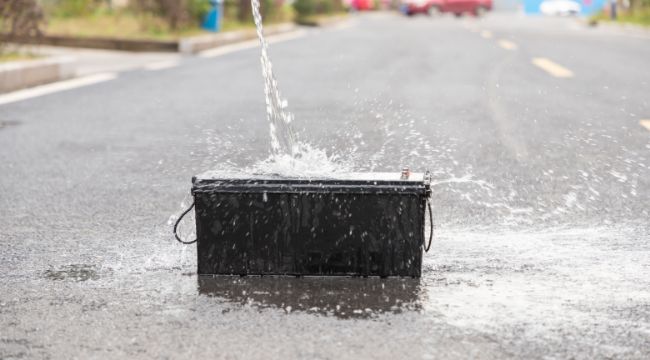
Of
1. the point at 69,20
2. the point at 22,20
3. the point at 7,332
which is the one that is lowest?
the point at 69,20

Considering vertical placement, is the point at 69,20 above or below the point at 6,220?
below

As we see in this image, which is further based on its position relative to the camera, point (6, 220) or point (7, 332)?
point (6, 220)

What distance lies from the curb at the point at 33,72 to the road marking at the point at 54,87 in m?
0.13

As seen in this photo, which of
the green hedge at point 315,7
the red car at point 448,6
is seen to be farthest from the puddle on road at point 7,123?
the red car at point 448,6

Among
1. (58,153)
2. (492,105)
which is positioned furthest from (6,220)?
(492,105)

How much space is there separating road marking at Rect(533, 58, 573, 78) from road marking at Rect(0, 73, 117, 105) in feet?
17.5

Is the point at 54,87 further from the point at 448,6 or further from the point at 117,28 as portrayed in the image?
the point at 448,6

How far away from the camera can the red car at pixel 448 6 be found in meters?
50.6

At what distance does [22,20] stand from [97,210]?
29.1 ft

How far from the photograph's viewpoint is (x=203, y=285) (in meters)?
3.86

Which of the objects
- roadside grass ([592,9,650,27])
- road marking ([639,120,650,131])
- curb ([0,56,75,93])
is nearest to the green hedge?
roadside grass ([592,9,650,27])

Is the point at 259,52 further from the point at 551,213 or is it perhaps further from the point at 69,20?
the point at 551,213

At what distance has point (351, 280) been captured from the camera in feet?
12.8

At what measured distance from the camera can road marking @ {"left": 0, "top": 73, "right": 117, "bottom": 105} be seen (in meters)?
10.5
